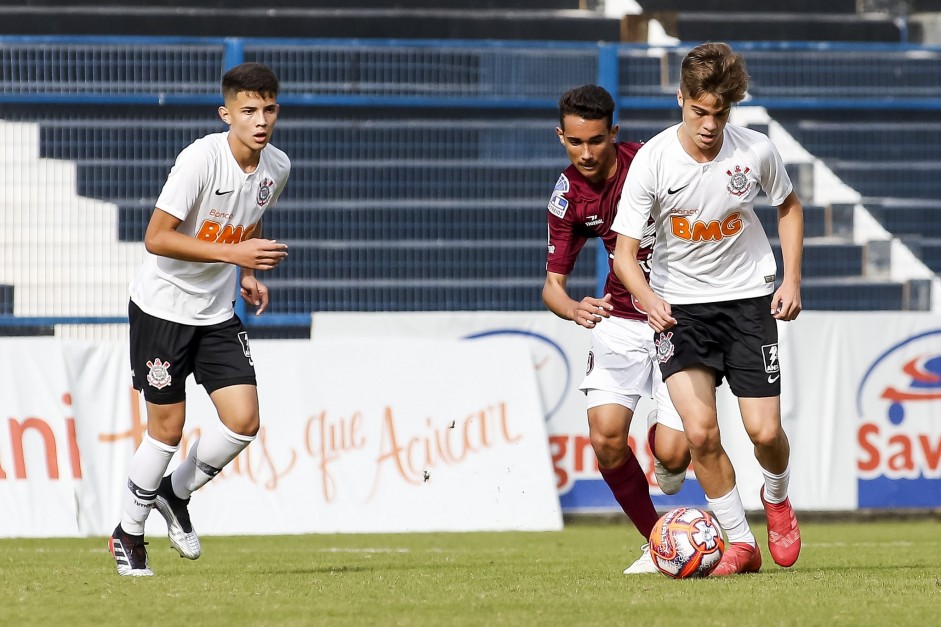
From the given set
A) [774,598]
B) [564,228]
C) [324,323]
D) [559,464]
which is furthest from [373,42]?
[774,598]

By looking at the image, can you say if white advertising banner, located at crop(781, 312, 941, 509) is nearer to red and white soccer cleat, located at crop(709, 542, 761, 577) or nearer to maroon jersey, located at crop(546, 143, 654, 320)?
maroon jersey, located at crop(546, 143, 654, 320)

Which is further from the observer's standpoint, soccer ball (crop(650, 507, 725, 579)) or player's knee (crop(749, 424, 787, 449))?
player's knee (crop(749, 424, 787, 449))

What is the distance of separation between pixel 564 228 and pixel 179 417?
1.81 m

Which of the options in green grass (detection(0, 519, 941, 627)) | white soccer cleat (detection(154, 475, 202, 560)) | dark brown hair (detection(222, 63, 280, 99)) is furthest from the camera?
white soccer cleat (detection(154, 475, 202, 560))

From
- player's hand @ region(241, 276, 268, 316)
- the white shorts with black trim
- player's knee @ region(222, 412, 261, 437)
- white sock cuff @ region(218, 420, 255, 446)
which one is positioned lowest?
white sock cuff @ region(218, 420, 255, 446)

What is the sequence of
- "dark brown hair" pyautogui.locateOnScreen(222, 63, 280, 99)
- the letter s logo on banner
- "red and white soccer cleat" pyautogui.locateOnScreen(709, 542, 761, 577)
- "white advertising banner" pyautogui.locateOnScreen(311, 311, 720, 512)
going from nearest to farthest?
"red and white soccer cleat" pyautogui.locateOnScreen(709, 542, 761, 577) → "dark brown hair" pyautogui.locateOnScreen(222, 63, 280, 99) → "white advertising banner" pyautogui.locateOnScreen(311, 311, 720, 512) → the letter s logo on banner

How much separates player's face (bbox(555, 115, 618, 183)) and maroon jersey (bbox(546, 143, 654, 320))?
0.07m

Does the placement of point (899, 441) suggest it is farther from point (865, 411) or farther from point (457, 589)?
point (457, 589)

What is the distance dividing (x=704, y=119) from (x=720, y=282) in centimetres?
69

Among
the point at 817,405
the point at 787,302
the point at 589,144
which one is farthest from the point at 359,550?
the point at 817,405

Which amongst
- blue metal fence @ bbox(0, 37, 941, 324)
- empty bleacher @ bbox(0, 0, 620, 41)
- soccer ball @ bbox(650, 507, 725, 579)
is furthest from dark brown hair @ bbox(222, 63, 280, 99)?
empty bleacher @ bbox(0, 0, 620, 41)

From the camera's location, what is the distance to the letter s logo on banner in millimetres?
10164

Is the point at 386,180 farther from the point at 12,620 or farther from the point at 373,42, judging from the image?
the point at 12,620

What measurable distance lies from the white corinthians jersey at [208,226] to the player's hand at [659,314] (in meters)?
1.77
